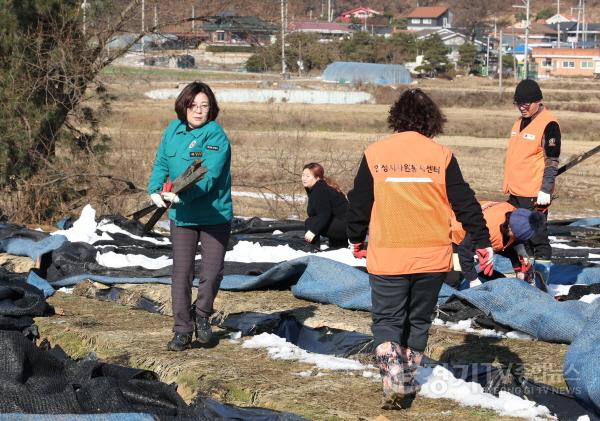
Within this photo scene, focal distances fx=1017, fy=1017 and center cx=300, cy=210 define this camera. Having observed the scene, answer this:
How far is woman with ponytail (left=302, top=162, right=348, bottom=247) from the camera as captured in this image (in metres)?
8.56

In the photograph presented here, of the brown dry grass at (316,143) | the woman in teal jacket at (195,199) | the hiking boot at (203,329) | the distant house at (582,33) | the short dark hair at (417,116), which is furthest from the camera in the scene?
the distant house at (582,33)

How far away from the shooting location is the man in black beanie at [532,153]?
25.5 ft

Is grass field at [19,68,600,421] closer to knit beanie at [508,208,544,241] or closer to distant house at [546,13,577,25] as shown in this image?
knit beanie at [508,208,544,241]

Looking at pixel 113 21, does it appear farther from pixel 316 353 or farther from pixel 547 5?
pixel 547 5

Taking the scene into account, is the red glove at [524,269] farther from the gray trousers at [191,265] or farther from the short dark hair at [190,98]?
the short dark hair at [190,98]

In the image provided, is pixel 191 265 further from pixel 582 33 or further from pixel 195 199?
pixel 582 33

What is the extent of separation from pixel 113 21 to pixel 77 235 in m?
5.77

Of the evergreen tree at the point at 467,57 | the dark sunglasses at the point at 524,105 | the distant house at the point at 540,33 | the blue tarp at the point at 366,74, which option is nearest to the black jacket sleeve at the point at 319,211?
the dark sunglasses at the point at 524,105

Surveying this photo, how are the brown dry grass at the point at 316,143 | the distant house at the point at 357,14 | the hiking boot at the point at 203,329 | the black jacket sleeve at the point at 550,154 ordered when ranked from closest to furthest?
the hiking boot at the point at 203,329
the black jacket sleeve at the point at 550,154
the brown dry grass at the point at 316,143
the distant house at the point at 357,14

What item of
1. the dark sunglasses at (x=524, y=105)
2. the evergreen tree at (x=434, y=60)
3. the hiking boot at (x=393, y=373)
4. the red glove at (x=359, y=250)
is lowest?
the hiking boot at (x=393, y=373)

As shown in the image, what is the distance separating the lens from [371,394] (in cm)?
495

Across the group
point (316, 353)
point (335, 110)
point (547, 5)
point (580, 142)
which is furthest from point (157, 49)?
point (547, 5)

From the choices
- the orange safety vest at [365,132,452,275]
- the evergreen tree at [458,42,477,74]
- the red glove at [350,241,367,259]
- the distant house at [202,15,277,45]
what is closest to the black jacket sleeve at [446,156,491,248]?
the orange safety vest at [365,132,452,275]

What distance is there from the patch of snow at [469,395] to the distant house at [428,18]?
10602 cm
